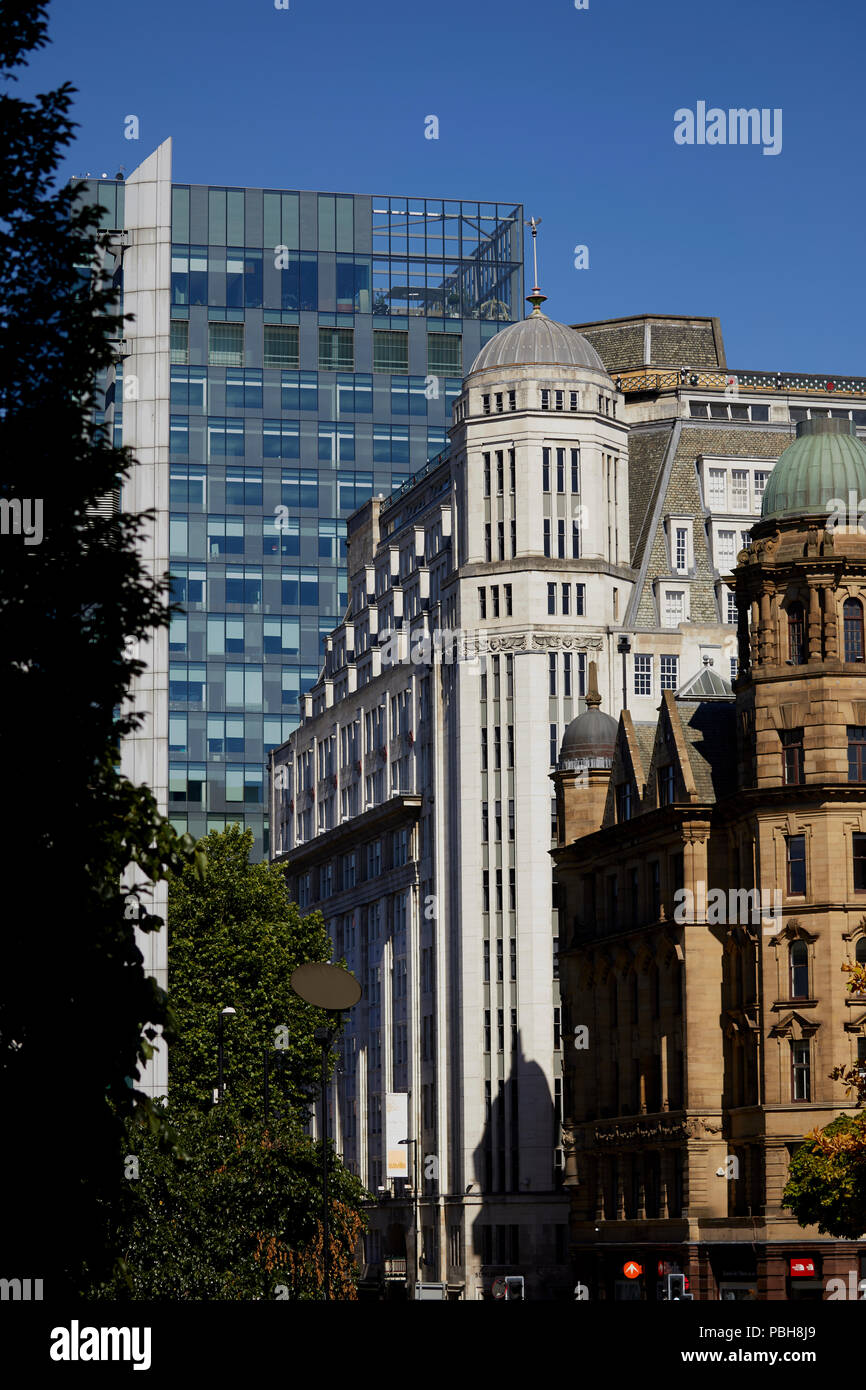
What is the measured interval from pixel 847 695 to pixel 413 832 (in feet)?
181

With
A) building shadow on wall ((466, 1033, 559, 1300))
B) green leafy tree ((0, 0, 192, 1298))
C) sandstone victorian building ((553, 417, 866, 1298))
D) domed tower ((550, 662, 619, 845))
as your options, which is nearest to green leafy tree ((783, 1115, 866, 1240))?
sandstone victorian building ((553, 417, 866, 1298))

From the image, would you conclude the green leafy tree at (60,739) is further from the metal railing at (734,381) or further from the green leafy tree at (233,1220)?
the metal railing at (734,381)

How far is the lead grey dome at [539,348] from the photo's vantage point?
142 meters

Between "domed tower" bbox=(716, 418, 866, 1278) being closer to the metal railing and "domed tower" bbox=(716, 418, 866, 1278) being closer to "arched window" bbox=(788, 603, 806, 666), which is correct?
"arched window" bbox=(788, 603, 806, 666)

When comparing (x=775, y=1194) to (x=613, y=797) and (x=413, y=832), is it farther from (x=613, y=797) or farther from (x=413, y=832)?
(x=413, y=832)

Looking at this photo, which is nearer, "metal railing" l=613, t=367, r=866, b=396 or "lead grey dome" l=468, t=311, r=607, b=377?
"lead grey dome" l=468, t=311, r=607, b=377

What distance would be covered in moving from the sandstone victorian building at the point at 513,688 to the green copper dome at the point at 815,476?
22.6 metres

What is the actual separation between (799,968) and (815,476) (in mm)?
19867

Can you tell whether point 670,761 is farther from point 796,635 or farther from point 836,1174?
point 836,1174

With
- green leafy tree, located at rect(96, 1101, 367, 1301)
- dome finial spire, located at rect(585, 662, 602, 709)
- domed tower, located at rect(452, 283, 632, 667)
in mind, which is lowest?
green leafy tree, located at rect(96, 1101, 367, 1301)

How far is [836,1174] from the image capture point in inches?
3179

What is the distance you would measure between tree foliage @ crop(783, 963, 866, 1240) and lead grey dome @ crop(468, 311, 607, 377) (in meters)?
59.4

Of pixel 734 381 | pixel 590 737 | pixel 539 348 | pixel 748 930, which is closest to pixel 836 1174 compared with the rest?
pixel 748 930

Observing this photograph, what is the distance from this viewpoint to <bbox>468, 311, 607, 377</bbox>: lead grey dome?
14200 centimetres
